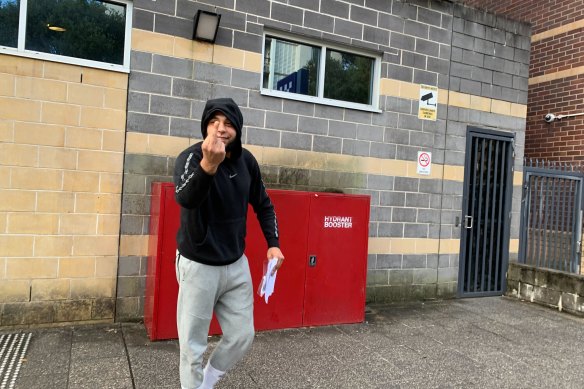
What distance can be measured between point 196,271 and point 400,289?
4.25m

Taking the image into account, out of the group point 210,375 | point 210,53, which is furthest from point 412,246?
point 210,375

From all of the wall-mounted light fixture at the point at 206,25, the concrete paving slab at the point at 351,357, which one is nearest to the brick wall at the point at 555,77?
the concrete paving slab at the point at 351,357

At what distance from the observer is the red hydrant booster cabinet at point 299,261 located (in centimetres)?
436

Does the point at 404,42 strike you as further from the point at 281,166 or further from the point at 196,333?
the point at 196,333

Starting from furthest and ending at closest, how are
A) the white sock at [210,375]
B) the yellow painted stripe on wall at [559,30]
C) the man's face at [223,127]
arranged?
the yellow painted stripe on wall at [559,30] < the white sock at [210,375] < the man's face at [223,127]

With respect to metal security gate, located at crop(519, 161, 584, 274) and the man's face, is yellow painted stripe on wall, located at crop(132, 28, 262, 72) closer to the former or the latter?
the man's face

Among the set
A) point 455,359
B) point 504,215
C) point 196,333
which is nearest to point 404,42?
point 504,215

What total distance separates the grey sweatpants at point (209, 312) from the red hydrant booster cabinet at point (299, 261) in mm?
1568

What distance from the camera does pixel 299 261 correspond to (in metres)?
4.97

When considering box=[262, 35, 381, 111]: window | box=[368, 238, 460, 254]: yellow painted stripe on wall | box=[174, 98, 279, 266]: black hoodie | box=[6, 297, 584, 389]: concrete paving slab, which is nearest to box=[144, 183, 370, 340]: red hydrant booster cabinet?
box=[6, 297, 584, 389]: concrete paving slab

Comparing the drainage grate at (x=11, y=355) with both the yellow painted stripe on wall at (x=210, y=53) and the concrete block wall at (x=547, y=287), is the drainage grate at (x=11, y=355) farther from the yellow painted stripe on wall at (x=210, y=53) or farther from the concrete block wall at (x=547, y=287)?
the concrete block wall at (x=547, y=287)

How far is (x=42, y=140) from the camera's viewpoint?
459 centimetres

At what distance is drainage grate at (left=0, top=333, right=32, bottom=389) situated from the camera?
353cm

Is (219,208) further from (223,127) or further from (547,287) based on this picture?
(547,287)
